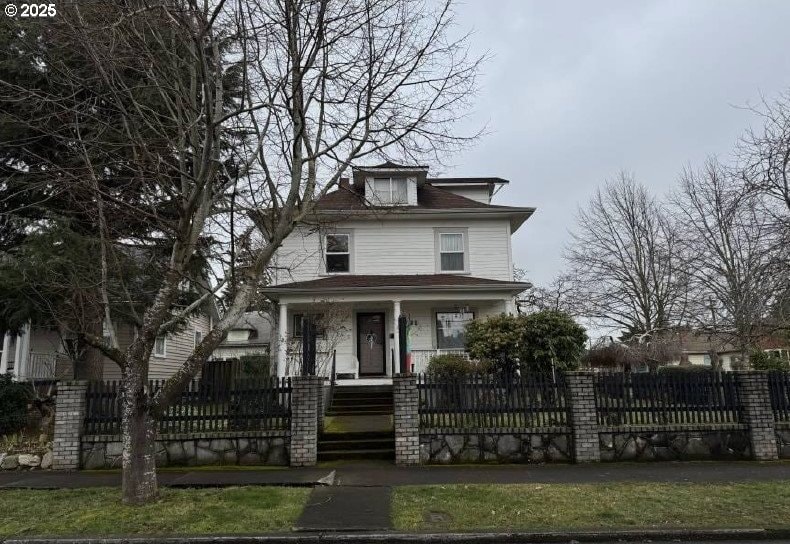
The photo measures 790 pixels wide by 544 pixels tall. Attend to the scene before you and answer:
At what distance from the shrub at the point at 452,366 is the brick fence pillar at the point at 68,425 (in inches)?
313

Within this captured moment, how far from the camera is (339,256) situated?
19516mm

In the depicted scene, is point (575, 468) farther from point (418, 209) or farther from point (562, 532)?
point (418, 209)

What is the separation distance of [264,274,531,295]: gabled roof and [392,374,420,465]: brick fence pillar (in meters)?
7.02

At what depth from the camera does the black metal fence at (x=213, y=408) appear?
10.4 m

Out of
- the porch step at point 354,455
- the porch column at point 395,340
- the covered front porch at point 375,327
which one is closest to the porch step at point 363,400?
the porch column at point 395,340

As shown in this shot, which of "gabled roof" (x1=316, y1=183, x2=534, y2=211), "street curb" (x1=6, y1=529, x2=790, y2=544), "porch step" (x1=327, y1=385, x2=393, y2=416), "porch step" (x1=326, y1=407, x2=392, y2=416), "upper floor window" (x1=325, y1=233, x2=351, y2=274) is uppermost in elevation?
"gabled roof" (x1=316, y1=183, x2=534, y2=211)

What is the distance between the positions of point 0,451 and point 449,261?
13.6m

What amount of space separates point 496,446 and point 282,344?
29.7ft

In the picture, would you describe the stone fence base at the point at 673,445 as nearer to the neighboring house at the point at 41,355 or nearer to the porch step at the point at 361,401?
the porch step at the point at 361,401

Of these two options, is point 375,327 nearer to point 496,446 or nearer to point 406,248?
point 406,248

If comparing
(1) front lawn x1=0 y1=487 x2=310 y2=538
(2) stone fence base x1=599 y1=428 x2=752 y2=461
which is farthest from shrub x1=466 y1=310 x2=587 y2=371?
(1) front lawn x1=0 y1=487 x2=310 y2=538

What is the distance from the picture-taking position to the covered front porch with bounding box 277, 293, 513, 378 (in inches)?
693

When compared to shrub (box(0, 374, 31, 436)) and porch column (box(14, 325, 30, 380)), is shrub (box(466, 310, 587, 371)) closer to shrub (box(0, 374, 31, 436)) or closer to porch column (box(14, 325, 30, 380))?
shrub (box(0, 374, 31, 436))

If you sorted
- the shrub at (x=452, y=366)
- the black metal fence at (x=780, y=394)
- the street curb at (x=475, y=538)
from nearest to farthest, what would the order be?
1. the street curb at (x=475, y=538)
2. the black metal fence at (x=780, y=394)
3. the shrub at (x=452, y=366)
